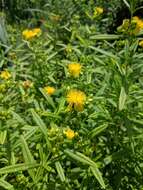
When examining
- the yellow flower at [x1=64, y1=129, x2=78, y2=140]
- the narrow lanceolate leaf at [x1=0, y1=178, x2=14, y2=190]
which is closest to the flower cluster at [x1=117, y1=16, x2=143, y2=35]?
the yellow flower at [x1=64, y1=129, x2=78, y2=140]

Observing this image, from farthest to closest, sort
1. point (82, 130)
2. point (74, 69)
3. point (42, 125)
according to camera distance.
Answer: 1. point (74, 69)
2. point (82, 130)
3. point (42, 125)

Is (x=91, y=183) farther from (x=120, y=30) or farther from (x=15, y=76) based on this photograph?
(x=15, y=76)

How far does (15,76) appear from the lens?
3193 millimetres

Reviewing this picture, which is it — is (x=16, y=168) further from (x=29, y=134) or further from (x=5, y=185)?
(x=29, y=134)

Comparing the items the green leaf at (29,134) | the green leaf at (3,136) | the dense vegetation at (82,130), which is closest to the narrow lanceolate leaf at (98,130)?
the dense vegetation at (82,130)

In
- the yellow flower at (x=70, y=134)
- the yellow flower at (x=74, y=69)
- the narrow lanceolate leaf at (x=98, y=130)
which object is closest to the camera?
the yellow flower at (x=70, y=134)

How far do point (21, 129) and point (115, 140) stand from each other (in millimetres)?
469

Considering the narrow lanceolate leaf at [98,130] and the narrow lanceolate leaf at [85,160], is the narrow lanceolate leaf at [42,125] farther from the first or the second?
the narrow lanceolate leaf at [98,130]

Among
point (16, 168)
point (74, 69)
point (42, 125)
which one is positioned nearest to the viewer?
point (16, 168)

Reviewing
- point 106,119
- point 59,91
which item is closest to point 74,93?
point 106,119

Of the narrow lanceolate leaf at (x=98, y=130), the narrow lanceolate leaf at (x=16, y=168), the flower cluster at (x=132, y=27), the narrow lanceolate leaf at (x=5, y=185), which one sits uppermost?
the flower cluster at (x=132, y=27)

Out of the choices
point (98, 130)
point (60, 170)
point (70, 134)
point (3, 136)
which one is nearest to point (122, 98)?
point (98, 130)

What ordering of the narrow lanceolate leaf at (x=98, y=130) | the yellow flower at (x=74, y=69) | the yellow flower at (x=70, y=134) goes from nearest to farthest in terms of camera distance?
the yellow flower at (x=70, y=134), the narrow lanceolate leaf at (x=98, y=130), the yellow flower at (x=74, y=69)

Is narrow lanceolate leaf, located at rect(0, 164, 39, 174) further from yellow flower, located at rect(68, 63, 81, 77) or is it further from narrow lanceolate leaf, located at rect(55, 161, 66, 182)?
yellow flower, located at rect(68, 63, 81, 77)
